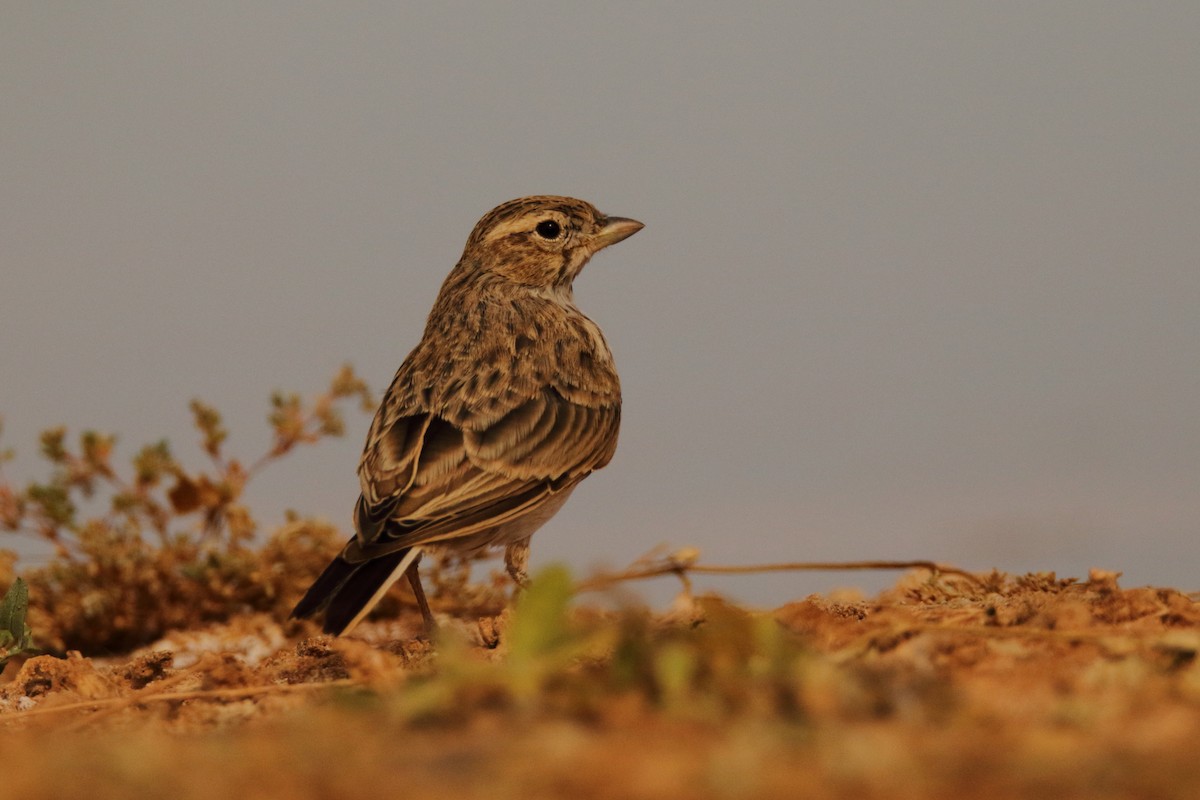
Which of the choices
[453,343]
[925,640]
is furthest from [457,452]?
[925,640]

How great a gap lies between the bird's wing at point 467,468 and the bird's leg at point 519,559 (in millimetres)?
335

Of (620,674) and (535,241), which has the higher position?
(535,241)

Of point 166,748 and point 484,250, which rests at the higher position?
point 484,250

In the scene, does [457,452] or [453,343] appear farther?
[453,343]

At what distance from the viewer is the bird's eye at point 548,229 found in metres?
8.22

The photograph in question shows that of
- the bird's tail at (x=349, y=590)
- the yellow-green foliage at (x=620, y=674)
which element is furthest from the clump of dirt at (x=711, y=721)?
the bird's tail at (x=349, y=590)

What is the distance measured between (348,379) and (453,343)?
2.30m

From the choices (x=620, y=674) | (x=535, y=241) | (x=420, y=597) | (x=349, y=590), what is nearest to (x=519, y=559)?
(x=420, y=597)

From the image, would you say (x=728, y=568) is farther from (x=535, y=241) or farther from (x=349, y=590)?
(x=535, y=241)

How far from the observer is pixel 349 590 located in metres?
5.52

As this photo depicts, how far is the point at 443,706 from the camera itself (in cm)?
305

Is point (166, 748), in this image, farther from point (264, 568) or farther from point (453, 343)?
point (264, 568)

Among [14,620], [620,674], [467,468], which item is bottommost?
[14,620]

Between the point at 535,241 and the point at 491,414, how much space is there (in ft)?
5.76
